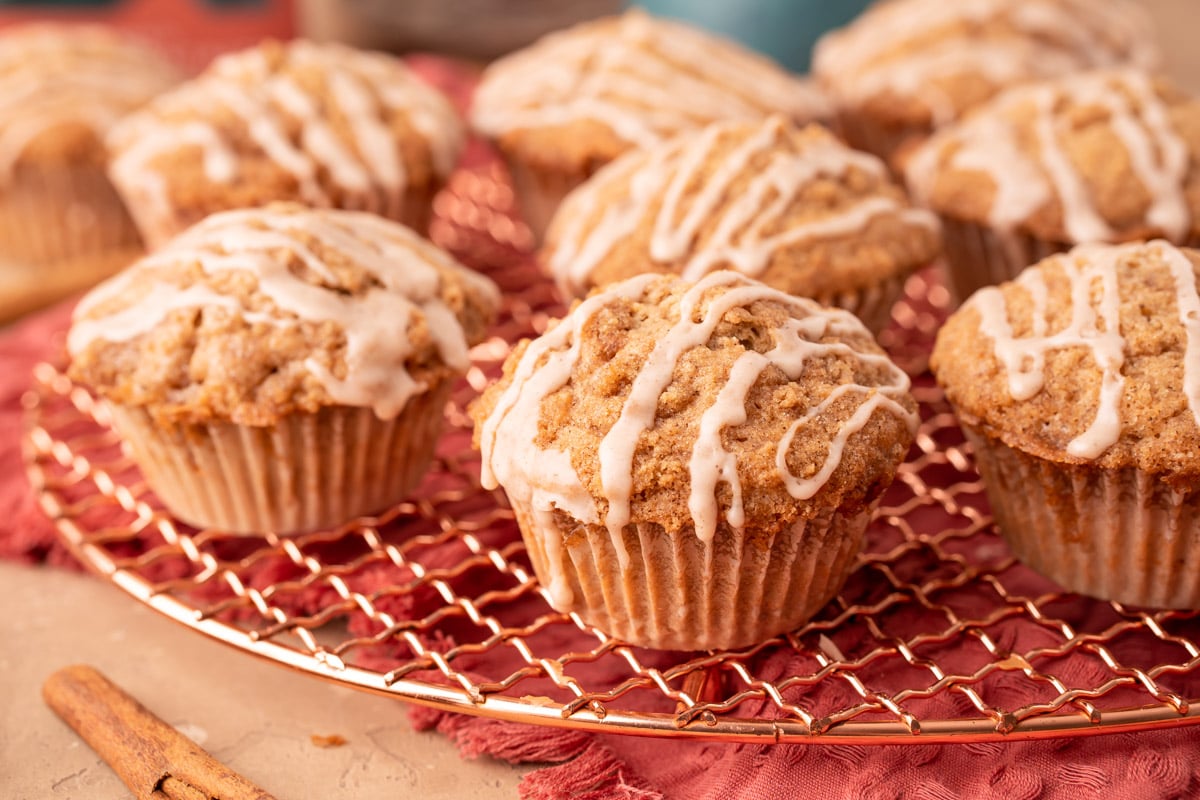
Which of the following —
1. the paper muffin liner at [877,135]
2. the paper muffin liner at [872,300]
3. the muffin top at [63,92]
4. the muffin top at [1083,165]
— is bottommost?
the paper muffin liner at [877,135]

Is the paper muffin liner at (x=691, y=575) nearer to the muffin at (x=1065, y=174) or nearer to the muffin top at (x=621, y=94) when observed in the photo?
the muffin at (x=1065, y=174)

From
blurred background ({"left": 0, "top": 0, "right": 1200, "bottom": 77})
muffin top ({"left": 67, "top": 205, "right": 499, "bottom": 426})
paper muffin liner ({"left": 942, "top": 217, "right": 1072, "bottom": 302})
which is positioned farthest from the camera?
blurred background ({"left": 0, "top": 0, "right": 1200, "bottom": 77})

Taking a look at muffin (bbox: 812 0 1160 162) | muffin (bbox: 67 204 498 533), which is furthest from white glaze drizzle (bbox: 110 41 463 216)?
muffin (bbox: 812 0 1160 162)

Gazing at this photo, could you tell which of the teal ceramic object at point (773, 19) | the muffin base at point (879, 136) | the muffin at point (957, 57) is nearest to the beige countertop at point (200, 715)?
the muffin base at point (879, 136)

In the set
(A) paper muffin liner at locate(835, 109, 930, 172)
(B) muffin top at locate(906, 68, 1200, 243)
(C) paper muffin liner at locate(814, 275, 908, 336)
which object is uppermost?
(B) muffin top at locate(906, 68, 1200, 243)

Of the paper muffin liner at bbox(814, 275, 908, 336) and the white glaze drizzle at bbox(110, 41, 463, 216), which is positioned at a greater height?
Answer: the white glaze drizzle at bbox(110, 41, 463, 216)

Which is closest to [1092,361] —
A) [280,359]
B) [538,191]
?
[280,359]

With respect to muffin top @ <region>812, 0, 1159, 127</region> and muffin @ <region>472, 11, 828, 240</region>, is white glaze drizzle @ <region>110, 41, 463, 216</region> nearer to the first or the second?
muffin @ <region>472, 11, 828, 240</region>
